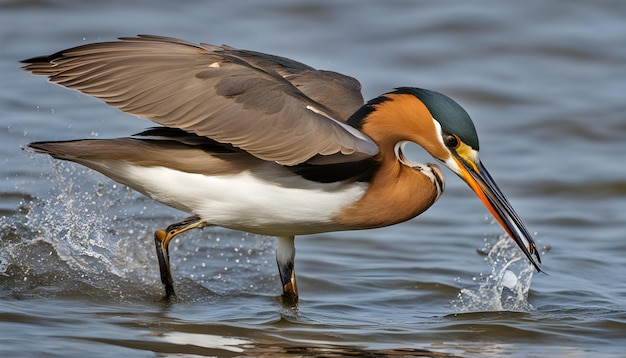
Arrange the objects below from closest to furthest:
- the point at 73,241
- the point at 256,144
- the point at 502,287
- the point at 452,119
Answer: the point at 256,144, the point at 452,119, the point at 502,287, the point at 73,241

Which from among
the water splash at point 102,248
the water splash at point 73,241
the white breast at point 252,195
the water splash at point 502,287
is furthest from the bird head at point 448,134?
the water splash at point 73,241

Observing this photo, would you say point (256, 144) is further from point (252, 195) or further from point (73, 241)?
point (73, 241)

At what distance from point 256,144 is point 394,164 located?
31.5 inches

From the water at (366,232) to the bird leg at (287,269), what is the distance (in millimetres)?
125

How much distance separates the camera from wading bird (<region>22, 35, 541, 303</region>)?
627 cm

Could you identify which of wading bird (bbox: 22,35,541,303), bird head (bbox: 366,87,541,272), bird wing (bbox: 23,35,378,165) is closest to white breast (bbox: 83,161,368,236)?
wading bird (bbox: 22,35,541,303)

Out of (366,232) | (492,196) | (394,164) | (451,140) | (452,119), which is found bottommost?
(366,232)

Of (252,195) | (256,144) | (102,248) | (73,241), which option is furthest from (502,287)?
(73,241)

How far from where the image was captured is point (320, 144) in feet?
20.2

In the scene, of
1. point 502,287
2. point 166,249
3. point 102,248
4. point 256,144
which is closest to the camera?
point 256,144

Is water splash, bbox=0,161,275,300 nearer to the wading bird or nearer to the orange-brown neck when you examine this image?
the wading bird

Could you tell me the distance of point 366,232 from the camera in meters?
9.06

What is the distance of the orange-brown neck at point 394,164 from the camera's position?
256 inches

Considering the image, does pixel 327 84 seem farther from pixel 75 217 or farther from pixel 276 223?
pixel 75 217
